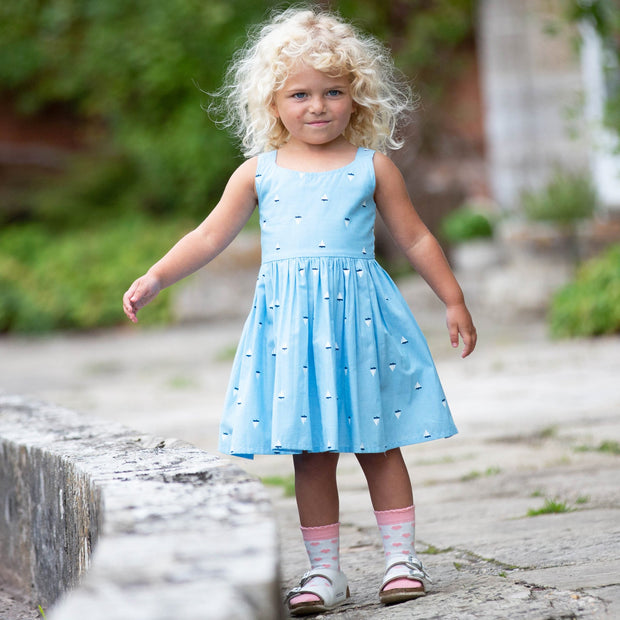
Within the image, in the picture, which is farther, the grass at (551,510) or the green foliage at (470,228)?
the green foliage at (470,228)

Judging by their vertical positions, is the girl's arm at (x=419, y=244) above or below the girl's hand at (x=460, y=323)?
above

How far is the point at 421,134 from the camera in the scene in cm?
1136

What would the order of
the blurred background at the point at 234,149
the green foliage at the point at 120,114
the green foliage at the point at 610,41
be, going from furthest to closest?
the green foliage at the point at 120,114 → the blurred background at the point at 234,149 → the green foliage at the point at 610,41

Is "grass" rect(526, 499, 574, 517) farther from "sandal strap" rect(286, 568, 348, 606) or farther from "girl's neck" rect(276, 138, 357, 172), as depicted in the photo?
"girl's neck" rect(276, 138, 357, 172)

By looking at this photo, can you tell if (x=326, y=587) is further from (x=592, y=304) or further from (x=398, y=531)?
(x=592, y=304)

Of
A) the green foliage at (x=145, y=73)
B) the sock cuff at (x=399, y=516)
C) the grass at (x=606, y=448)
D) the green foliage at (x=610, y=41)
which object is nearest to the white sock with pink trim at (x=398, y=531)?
the sock cuff at (x=399, y=516)

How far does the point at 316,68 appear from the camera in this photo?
2.24 metres

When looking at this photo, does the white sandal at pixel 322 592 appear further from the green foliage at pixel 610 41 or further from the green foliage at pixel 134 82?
the green foliage at pixel 134 82

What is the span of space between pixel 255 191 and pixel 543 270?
19.2 ft

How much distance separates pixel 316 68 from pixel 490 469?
1.60 metres

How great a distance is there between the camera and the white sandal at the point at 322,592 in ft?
6.91

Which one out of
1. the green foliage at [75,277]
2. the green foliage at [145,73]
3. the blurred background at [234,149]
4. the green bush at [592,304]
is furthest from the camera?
the green foliage at [145,73]

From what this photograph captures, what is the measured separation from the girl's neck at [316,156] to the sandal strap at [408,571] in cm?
89

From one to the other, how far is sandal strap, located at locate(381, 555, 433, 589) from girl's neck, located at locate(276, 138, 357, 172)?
2.91ft
